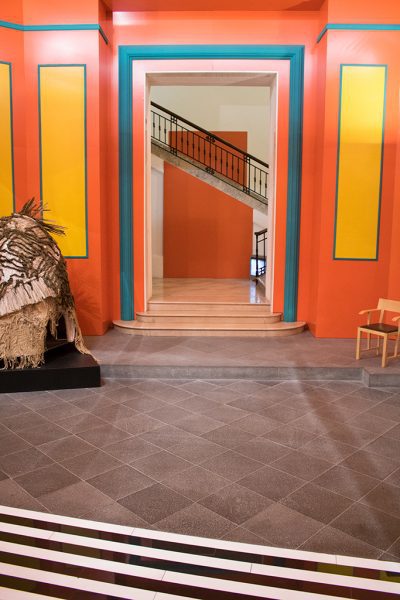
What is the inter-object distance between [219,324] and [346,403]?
2314 mm

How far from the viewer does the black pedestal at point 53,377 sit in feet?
15.8

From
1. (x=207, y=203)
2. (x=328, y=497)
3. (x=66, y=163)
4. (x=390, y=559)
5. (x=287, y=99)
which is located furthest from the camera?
(x=207, y=203)

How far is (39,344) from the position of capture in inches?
191

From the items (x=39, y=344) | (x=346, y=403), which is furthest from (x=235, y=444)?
(x=39, y=344)

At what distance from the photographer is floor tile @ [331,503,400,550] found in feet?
8.77

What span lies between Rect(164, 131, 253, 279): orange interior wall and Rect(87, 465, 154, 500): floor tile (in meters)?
7.16

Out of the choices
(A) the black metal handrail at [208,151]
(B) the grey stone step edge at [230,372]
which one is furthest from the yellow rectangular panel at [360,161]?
(A) the black metal handrail at [208,151]

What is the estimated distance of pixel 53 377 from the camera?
489 cm

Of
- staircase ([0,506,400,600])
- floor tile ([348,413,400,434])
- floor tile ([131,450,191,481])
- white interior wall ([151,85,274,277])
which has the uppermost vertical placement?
white interior wall ([151,85,274,277])

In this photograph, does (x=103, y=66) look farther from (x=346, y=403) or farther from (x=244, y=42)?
A: (x=346, y=403)

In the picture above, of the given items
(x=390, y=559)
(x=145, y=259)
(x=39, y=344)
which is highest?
(x=145, y=259)

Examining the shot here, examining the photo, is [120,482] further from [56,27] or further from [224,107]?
[224,107]

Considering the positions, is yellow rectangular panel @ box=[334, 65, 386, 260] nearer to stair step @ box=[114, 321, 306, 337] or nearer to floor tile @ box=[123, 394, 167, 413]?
stair step @ box=[114, 321, 306, 337]

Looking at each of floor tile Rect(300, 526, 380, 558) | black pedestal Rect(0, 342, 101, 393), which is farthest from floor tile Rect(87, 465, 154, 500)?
black pedestal Rect(0, 342, 101, 393)
